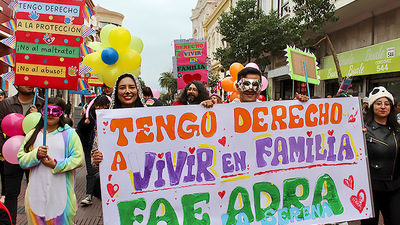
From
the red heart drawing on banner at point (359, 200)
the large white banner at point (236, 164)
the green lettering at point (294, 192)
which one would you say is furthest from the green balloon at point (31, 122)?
the red heart drawing on banner at point (359, 200)

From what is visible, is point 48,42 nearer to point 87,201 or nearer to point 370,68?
point 87,201

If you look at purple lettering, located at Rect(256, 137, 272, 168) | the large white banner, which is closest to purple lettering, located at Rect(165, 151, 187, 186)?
the large white banner

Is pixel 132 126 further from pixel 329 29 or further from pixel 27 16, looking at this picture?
pixel 329 29

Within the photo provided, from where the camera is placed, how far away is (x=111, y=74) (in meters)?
4.12

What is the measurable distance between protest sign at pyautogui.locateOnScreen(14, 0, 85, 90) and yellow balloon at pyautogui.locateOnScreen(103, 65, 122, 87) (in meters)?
0.95

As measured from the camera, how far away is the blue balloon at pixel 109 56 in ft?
13.0

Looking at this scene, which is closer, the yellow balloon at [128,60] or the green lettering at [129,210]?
the green lettering at [129,210]

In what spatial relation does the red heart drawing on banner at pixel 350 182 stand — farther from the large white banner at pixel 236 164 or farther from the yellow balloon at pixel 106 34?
the yellow balloon at pixel 106 34

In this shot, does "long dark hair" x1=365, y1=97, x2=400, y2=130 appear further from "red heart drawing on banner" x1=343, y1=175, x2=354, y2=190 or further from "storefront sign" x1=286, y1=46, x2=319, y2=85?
"storefront sign" x1=286, y1=46, x2=319, y2=85

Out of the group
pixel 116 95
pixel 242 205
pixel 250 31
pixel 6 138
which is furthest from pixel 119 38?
pixel 250 31

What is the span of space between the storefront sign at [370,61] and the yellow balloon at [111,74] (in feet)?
31.1

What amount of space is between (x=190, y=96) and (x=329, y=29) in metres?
13.0

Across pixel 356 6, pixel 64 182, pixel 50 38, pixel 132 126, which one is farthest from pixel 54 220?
pixel 356 6

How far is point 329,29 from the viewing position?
15133 mm
